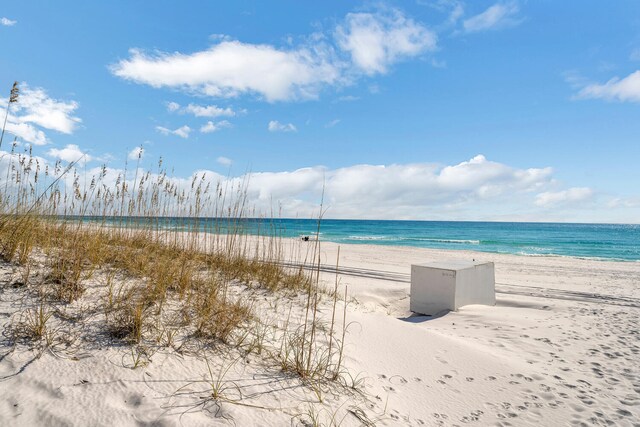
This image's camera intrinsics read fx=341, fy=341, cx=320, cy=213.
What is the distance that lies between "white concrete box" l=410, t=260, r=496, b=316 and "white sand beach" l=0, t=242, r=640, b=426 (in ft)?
2.03

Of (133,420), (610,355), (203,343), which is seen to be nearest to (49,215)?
(203,343)

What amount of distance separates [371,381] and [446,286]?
129 inches

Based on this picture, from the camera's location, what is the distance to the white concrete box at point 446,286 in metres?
5.34

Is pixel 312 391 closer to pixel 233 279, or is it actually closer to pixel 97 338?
pixel 97 338

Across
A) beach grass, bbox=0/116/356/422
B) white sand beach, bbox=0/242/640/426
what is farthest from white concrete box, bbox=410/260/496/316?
beach grass, bbox=0/116/356/422

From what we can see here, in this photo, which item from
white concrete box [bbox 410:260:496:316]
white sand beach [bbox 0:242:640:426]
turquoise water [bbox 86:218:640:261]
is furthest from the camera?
turquoise water [bbox 86:218:640:261]

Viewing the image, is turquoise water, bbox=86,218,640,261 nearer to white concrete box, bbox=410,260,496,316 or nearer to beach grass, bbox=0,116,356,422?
beach grass, bbox=0,116,356,422

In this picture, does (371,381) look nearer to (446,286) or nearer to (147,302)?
(147,302)

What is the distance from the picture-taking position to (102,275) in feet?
10.5

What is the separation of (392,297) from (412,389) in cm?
452

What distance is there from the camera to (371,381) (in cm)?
252

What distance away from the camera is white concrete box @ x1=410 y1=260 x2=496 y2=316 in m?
5.34

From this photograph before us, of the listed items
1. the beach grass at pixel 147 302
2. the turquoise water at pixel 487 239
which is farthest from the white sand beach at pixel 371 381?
the turquoise water at pixel 487 239

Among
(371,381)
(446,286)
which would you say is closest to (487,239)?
(446,286)
